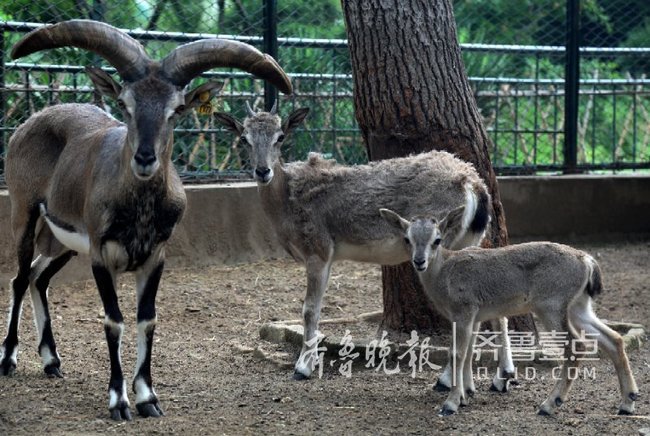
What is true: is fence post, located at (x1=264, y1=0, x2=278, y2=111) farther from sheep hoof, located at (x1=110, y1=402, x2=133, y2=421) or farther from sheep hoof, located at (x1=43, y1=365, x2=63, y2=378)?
sheep hoof, located at (x1=110, y1=402, x2=133, y2=421)

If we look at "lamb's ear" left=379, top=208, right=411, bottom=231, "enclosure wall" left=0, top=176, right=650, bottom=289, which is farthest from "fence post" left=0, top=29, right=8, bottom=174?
"lamb's ear" left=379, top=208, right=411, bottom=231

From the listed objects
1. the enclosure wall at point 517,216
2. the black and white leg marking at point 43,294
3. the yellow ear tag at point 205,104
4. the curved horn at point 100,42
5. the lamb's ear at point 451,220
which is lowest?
the enclosure wall at point 517,216

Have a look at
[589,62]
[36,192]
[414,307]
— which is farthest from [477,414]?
[589,62]

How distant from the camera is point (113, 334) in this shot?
7457mm

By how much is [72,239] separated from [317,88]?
5532mm

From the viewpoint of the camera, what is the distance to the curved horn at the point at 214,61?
7469mm

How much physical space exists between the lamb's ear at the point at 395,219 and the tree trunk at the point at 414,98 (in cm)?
123

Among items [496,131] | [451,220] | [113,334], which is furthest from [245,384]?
[496,131]

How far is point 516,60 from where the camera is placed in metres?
16.2

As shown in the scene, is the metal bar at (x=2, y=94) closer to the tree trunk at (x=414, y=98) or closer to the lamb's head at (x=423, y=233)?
the tree trunk at (x=414, y=98)

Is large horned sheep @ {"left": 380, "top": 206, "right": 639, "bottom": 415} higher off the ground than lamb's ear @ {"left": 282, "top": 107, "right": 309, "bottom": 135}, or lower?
lower

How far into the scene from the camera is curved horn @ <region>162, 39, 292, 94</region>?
24.5 feet

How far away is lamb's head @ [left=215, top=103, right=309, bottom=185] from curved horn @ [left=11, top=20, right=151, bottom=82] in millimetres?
1465

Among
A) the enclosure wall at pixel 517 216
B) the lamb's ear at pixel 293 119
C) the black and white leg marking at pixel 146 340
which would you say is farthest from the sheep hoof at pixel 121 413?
the enclosure wall at pixel 517 216
